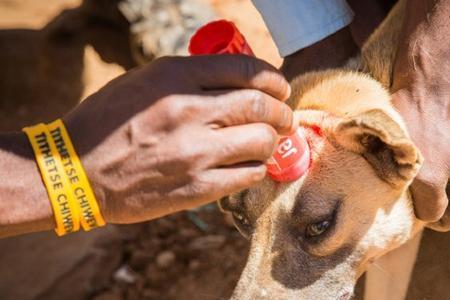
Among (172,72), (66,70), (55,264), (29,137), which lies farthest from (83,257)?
(172,72)

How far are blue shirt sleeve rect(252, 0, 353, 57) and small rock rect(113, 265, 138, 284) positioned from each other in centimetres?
169

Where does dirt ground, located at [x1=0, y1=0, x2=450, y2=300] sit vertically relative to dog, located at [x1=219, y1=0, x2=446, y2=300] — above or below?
below

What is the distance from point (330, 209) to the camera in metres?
2.80

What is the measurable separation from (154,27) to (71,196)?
310 cm

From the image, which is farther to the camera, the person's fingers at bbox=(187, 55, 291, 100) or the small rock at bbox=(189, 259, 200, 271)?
Answer: the small rock at bbox=(189, 259, 200, 271)

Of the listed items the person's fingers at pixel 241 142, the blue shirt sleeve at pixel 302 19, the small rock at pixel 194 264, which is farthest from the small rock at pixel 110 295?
the person's fingers at pixel 241 142

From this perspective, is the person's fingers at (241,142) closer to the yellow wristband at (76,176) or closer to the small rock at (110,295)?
the yellow wristband at (76,176)

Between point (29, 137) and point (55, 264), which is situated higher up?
point (29, 137)

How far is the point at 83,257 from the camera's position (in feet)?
14.6

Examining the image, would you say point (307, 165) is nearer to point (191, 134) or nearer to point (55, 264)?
point (191, 134)

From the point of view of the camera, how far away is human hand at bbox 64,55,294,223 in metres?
2.35

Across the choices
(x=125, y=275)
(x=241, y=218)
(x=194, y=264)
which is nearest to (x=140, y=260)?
(x=125, y=275)

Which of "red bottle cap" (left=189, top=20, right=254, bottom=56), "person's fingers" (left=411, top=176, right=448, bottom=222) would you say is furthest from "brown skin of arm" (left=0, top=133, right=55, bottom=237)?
"person's fingers" (left=411, top=176, right=448, bottom=222)

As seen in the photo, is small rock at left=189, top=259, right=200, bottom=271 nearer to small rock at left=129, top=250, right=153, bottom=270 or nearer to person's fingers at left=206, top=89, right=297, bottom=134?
small rock at left=129, top=250, right=153, bottom=270
